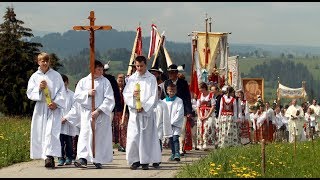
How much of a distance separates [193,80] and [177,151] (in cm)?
687

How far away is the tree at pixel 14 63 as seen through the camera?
180 ft

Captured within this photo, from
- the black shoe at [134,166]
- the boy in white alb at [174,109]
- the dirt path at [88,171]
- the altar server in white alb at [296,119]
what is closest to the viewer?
the dirt path at [88,171]

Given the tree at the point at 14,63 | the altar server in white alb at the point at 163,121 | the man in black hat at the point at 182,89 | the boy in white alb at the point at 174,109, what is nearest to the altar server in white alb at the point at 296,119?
the man in black hat at the point at 182,89

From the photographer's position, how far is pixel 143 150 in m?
14.5

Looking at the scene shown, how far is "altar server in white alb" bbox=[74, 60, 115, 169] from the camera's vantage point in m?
14.7

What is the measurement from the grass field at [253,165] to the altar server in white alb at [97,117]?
5.74 ft

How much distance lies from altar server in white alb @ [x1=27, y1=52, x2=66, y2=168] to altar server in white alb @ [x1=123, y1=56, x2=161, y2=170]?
1.18m

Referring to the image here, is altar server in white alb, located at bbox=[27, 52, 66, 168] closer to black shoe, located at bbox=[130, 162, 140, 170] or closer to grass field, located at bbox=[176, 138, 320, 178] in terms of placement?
black shoe, located at bbox=[130, 162, 140, 170]

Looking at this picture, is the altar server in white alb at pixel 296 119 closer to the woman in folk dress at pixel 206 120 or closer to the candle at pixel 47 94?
the woman in folk dress at pixel 206 120

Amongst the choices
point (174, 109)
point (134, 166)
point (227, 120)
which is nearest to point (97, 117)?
point (134, 166)

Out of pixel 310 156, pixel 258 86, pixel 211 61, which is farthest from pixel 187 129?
pixel 258 86

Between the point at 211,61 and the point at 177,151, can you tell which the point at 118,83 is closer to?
the point at 177,151

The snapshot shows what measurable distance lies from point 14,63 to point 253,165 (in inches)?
1709

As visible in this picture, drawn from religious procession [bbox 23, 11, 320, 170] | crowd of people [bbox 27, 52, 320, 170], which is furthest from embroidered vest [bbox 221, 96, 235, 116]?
crowd of people [bbox 27, 52, 320, 170]
